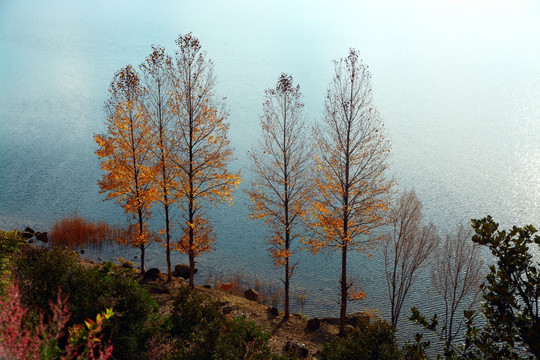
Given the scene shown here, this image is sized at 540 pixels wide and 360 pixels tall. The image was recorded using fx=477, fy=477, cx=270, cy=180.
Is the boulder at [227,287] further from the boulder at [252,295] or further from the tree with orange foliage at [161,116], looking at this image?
the tree with orange foliage at [161,116]

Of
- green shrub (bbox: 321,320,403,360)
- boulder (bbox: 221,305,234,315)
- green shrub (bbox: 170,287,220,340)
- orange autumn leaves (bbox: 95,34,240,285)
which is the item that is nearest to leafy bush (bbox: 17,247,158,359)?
green shrub (bbox: 170,287,220,340)

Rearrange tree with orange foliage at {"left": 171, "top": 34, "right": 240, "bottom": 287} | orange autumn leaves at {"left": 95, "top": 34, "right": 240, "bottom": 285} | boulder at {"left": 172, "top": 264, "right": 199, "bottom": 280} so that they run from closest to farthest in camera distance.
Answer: tree with orange foliage at {"left": 171, "top": 34, "right": 240, "bottom": 287} < orange autumn leaves at {"left": 95, "top": 34, "right": 240, "bottom": 285} < boulder at {"left": 172, "top": 264, "right": 199, "bottom": 280}

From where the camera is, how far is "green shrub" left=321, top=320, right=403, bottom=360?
1267 cm

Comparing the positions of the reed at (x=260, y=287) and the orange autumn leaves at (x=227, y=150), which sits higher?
the orange autumn leaves at (x=227, y=150)

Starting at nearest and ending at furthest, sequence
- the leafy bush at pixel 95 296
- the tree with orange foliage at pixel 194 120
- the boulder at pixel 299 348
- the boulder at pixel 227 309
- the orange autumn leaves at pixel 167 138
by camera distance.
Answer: the leafy bush at pixel 95 296, the boulder at pixel 299 348, the boulder at pixel 227 309, the tree with orange foliage at pixel 194 120, the orange autumn leaves at pixel 167 138

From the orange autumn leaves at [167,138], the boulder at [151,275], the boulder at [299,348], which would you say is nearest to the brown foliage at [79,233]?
the boulder at [151,275]

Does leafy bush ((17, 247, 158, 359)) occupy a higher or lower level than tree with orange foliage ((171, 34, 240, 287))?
lower

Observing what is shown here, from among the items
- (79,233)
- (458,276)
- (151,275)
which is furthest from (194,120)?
(458,276)

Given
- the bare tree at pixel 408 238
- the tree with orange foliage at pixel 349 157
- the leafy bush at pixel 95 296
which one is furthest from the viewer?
the bare tree at pixel 408 238

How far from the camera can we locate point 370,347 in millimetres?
12812

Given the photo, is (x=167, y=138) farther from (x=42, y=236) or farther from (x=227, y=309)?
(x=42, y=236)

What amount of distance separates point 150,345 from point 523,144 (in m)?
52.3

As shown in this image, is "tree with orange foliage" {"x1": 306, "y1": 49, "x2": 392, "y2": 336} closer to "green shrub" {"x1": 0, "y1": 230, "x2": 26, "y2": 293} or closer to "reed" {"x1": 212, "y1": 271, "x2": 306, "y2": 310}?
"reed" {"x1": 212, "y1": 271, "x2": 306, "y2": 310}

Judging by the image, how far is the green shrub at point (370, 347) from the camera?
1267 centimetres
